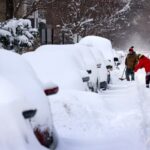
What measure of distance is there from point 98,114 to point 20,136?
270 inches

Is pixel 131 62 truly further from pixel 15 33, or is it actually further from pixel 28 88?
pixel 28 88

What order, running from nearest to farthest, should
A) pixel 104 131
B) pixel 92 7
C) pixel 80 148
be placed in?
pixel 80 148 < pixel 104 131 < pixel 92 7

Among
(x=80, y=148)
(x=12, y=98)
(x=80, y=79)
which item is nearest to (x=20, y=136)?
(x=12, y=98)

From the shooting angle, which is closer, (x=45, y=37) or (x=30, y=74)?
(x=30, y=74)

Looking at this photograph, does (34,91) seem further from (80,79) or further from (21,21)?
(21,21)

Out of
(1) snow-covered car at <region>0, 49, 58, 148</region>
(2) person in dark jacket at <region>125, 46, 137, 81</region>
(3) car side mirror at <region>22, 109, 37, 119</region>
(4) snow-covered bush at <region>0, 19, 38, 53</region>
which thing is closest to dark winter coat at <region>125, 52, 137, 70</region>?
(2) person in dark jacket at <region>125, 46, 137, 81</region>

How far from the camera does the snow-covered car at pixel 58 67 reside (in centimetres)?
1243

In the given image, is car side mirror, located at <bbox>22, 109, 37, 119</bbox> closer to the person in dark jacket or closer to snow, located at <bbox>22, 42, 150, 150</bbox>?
snow, located at <bbox>22, 42, 150, 150</bbox>

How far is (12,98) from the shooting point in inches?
176

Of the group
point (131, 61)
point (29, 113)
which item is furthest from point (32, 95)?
point (131, 61)

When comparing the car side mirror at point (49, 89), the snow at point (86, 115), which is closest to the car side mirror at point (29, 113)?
the snow at point (86, 115)

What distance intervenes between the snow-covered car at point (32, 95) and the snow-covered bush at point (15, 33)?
41.8 ft

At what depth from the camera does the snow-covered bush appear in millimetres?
18562

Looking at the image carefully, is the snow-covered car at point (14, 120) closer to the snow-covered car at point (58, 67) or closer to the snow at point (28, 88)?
the snow at point (28, 88)
